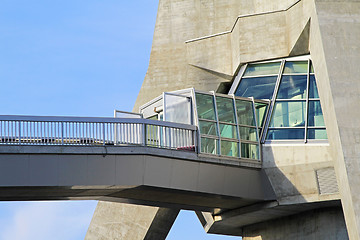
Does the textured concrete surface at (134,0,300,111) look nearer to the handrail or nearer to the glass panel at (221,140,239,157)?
the glass panel at (221,140,239,157)

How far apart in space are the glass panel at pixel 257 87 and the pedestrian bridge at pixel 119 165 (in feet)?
11.1

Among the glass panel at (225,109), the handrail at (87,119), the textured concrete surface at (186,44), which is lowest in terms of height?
the handrail at (87,119)

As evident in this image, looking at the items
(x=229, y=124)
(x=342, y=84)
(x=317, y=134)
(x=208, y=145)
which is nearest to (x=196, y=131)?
(x=208, y=145)

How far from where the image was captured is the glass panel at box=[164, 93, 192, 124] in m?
30.9

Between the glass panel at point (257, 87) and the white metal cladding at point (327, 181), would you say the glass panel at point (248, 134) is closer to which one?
the glass panel at point (257, 87)

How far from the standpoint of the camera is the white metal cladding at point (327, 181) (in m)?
30.1

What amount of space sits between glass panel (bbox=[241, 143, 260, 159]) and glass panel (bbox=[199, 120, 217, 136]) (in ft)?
4.62

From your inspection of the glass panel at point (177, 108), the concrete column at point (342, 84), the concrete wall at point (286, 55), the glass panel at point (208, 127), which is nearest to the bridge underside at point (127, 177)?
the glass panel at point (208, 127)

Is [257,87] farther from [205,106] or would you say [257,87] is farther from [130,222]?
[130,222]

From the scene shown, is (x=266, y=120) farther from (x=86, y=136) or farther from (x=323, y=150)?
(x=86, y=136)

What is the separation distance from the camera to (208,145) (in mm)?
30156

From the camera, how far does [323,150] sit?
100ft

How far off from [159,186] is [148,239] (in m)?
9.04

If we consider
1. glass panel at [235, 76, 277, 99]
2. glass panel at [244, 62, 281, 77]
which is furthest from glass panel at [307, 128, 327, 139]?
glass panel at [244, 62, 281, 77]
